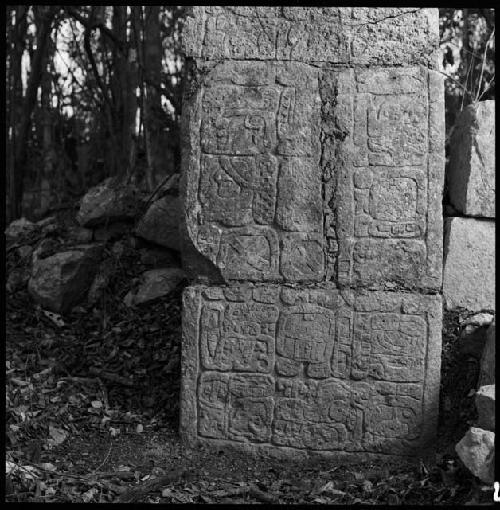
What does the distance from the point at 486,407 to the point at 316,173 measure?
1.45 meters

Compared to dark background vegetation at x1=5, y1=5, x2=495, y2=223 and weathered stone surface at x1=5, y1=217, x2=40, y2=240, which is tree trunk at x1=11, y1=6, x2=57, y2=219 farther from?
weathered stone surface at x1=5, y1=217, x2=40, y2=240

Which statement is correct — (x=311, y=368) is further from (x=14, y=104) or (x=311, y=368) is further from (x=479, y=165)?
(x=14, y=104)

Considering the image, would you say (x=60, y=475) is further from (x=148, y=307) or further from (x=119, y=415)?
(x=148, y=307)

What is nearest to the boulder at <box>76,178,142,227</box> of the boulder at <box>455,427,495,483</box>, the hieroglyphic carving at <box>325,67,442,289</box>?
the hieroglyphic carving at <box>325,67,442,289</box>

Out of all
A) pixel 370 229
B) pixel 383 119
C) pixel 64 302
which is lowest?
pixel 64 302

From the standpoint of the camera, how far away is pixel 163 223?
580 cm

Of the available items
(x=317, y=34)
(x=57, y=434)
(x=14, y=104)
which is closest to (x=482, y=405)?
(x=317, y=34)

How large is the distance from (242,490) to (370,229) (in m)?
1.47

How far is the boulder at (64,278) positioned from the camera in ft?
18.8

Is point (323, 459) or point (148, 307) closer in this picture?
point (323, 459)

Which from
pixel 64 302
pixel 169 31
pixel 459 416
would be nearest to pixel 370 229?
pixel 459 416

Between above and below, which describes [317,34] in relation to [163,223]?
above

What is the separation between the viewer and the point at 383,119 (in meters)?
4.38

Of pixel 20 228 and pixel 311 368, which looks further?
pixel 20 228
